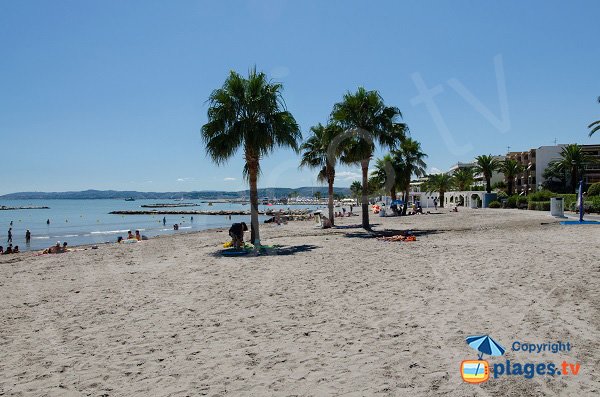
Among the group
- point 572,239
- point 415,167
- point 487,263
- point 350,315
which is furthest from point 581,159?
point 350,315

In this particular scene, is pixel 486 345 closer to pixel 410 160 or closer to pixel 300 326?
pixel 300 326

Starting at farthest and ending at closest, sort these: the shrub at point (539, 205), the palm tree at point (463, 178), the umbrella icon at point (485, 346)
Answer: the palm tree at point (463, 178)
the shrub at point (539, 205)
the umbrella icon at point (485, 346)

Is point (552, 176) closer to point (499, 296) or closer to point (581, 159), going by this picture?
point (581, 159)

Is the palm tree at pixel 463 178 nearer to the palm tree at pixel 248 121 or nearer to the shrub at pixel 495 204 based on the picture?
the shrub at pixel 495 204

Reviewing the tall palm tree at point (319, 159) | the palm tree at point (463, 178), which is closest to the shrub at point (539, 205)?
the tall palm tree at point (319, 159)

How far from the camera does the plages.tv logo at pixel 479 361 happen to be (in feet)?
14.8

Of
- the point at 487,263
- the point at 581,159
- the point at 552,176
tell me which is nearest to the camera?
the point at 487,263

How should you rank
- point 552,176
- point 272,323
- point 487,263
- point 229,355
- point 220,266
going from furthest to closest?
point 552,176
point 220,266
point 487,263
point 272,323
point 229,355

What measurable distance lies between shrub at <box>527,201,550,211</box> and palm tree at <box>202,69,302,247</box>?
3461 centimetres

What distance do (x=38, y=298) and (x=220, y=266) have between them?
4.83m

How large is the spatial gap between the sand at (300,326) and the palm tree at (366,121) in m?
11.6

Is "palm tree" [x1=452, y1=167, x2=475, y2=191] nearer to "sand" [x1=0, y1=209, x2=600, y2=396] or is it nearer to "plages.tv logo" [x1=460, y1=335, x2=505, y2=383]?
"sand" [x1=0, y1=209, x2=600, y2=396]

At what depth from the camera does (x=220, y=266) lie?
1266cm

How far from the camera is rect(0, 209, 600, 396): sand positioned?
455 centimetres
